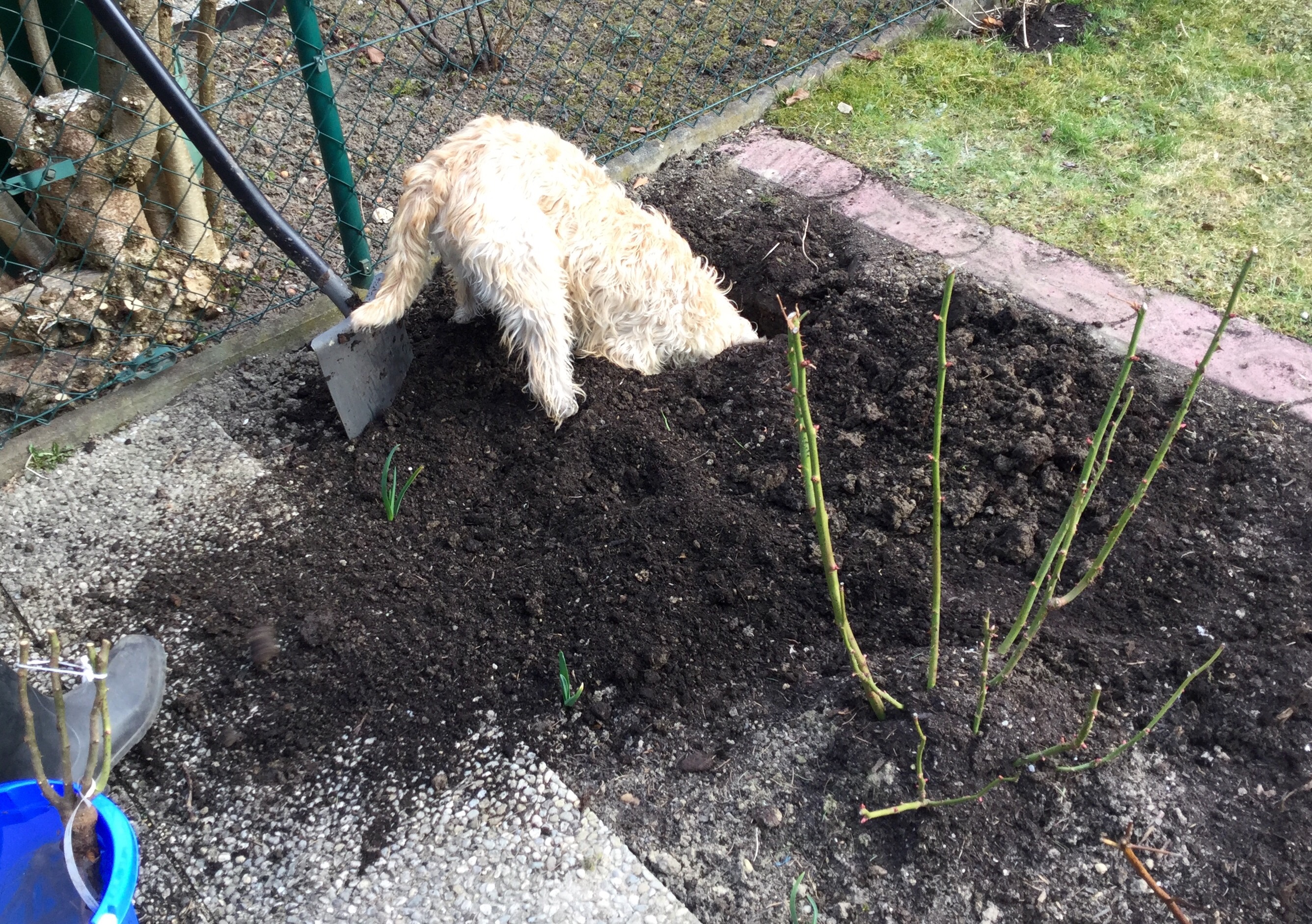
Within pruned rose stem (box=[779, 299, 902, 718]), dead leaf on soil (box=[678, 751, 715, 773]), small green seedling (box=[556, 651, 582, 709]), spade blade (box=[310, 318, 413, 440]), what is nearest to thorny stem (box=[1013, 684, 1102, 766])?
pruned rose stem (box=[779, 299, 902, 718])

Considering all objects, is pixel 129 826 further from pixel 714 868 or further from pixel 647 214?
pixel 647 214

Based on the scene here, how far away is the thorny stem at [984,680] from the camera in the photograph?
2018 mm

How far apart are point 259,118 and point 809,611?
4204 mm

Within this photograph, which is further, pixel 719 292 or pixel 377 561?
pixel 719 292

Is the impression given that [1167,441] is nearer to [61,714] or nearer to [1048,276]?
[61,714]

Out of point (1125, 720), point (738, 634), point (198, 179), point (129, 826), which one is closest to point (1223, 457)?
point (1125, 720)

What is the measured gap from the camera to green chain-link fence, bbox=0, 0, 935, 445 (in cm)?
350

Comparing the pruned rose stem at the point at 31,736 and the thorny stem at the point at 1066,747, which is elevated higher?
the pruned rose stem at the point at 31,736

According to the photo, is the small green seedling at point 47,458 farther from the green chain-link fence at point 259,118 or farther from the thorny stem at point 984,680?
the thorny stem at point 984,680

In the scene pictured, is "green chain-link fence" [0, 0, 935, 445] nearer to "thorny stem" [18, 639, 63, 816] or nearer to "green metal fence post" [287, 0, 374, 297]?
"green metal fence post" [287, 0, 374, 297]

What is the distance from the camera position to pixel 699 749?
253 centimetres

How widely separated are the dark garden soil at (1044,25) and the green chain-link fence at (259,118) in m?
0.66

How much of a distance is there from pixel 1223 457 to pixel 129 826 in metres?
3.47

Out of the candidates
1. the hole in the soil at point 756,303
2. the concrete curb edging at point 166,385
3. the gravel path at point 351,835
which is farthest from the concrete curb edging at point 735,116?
the gravel path at point 351,835
